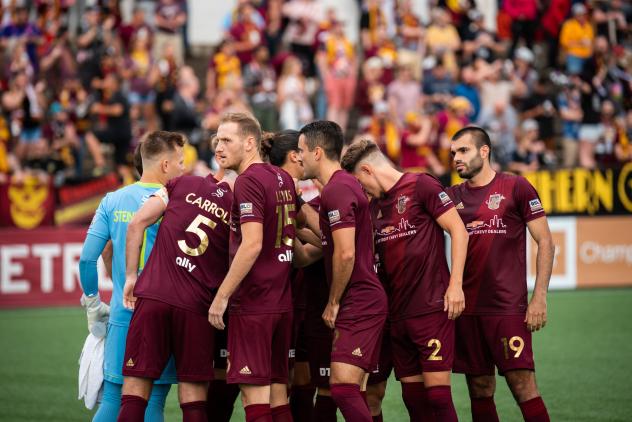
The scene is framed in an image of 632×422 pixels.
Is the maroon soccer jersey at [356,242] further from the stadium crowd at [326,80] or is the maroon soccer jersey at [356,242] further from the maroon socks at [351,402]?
the stadium crowd at [326,80]

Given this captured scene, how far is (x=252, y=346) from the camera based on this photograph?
22.6ft

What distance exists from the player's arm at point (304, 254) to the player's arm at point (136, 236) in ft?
3.57

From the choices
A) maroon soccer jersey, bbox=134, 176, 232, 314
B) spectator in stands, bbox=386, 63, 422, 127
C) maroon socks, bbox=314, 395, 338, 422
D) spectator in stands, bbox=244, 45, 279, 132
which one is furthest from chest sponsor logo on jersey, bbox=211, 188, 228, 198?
spectator in stands, bbox=386, 63, 422, 127

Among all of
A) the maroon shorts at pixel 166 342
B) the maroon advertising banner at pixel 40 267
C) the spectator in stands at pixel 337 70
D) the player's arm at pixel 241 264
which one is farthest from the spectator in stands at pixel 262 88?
the player's arm at pixel 241 264

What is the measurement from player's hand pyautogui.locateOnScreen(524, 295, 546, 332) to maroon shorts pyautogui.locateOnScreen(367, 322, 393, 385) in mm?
1058

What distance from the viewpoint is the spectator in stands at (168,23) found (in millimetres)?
21141

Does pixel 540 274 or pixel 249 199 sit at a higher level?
pixel 249 199

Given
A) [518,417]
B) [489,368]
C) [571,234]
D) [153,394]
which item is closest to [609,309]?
[571,234]

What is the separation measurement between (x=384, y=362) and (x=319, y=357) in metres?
0.50

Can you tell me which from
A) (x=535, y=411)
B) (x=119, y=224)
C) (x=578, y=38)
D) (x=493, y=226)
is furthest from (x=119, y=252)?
(x=578, y=38)

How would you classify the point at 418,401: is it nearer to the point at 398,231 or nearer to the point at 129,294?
the point at 398,231

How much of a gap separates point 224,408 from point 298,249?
1380mm

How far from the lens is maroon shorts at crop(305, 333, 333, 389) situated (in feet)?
25.9

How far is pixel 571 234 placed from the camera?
1833 cm
